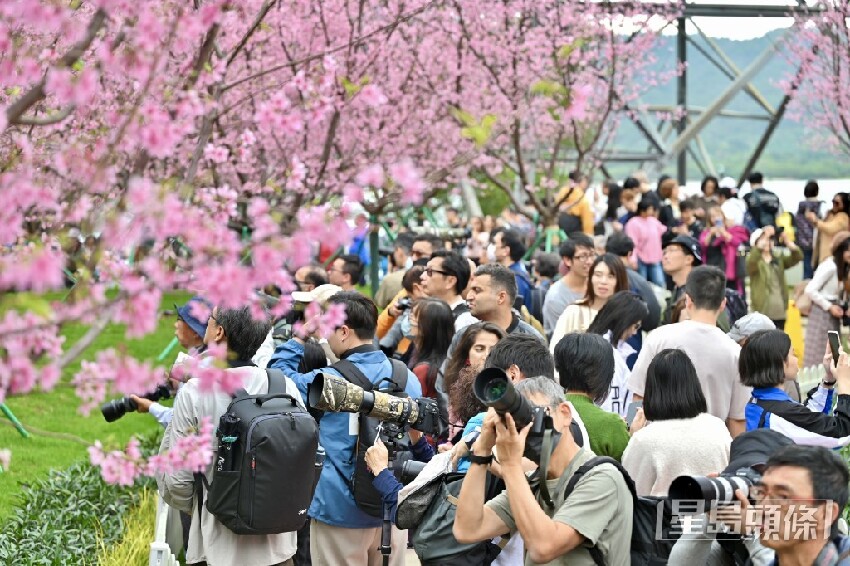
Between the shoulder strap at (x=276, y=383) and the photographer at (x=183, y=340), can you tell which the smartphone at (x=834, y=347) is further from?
the photographer at (x=183, y=340)

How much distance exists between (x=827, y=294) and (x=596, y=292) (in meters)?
4.01

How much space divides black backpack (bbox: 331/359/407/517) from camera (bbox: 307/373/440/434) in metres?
0.43

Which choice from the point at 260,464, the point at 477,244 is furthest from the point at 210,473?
the point at 477,244

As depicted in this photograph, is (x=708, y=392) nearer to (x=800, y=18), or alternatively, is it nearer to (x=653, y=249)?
(x=653, y=249)

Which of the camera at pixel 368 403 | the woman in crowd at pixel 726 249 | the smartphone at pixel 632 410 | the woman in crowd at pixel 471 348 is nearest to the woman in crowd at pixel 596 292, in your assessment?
the smartphone at pixel 632 410

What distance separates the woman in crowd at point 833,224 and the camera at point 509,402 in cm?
1118

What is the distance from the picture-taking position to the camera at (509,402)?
12.6 ft

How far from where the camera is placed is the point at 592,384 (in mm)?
5512

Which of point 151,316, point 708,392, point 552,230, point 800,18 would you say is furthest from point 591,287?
point 800,18

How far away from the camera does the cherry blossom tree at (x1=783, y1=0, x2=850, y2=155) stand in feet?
55.3

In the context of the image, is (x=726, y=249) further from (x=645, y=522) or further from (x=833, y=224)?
(x=645, y=522)

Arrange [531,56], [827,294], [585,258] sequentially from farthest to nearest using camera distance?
[531,56] < [827,294] < [585,258]

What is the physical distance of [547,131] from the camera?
20.8 m

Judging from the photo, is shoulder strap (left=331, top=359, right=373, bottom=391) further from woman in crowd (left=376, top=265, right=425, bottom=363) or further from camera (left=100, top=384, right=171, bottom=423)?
woman in crowd (left=376, top=265, right=425, bottom=363)
